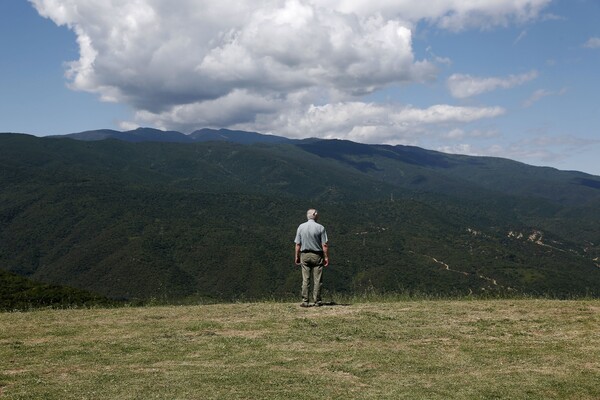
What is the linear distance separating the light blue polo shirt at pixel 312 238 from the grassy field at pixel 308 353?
2032 mm

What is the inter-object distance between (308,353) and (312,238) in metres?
6.25

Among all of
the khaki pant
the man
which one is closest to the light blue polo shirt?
the man

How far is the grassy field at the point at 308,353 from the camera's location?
28.2ft

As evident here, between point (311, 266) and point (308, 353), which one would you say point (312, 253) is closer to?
point (311, 266)

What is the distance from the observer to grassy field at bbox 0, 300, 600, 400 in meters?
8.59

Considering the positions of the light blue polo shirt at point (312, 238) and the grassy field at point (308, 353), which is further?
the light blue polo shirt at point (312, 238)

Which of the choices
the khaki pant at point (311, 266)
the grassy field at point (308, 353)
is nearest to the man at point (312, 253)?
the khaki pant at point (311, 266)

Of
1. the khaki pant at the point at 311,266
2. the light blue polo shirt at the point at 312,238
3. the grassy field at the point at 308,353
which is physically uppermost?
the light blue polo shirt at the point at 312,238

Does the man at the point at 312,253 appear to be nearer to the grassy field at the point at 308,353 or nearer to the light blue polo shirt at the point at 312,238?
the light blue polo shirt at the point at 312,238

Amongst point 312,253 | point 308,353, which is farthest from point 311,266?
point 308,353

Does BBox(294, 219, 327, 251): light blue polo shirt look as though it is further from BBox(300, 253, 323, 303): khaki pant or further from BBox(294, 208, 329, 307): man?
BBox(300, 253, 323, 303): khaki pant

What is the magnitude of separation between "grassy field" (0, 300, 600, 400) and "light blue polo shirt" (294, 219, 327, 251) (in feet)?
6.67

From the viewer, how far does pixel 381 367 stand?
995 centimetres

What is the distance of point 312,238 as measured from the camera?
16828mm
